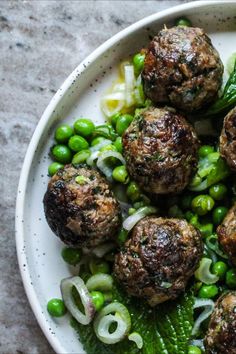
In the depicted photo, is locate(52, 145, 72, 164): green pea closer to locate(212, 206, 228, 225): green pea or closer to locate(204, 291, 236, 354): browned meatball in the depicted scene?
locate(212, 206, 228, 225): green pea

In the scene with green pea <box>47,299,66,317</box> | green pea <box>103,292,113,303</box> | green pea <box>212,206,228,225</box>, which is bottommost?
green pea <box>47,299,66,317</box>

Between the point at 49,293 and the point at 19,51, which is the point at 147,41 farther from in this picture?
the point at 49,293

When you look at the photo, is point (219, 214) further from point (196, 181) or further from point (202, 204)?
point (196, 181)

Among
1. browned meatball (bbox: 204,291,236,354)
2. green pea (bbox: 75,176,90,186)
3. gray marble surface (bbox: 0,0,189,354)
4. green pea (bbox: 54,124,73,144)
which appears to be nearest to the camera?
browned meatball (bbox: 204,291,236,354)

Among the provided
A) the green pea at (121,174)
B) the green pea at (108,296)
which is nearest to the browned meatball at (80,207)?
the green pea at (121,174)

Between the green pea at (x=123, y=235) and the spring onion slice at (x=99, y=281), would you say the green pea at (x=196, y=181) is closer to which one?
the green pea at (x=123, y=235)

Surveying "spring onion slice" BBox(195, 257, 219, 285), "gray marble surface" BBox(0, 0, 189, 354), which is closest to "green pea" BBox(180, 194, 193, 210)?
"spring onion slice" BBox(195, 257, 219, 285)
